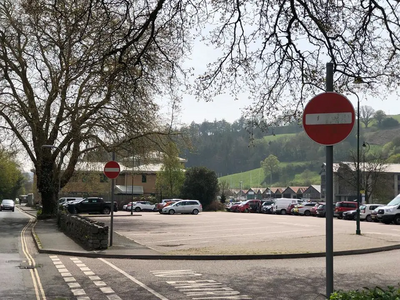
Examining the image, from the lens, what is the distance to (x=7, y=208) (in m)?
70.2

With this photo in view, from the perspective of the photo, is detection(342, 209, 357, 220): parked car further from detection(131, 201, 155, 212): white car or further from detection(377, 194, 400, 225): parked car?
detection(131, 201, 155, 212): white car

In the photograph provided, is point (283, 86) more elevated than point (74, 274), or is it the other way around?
point (283, 86)

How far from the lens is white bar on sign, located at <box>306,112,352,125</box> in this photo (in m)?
5.51

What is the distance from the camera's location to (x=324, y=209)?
5391 cm

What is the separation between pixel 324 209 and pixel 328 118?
164 feet

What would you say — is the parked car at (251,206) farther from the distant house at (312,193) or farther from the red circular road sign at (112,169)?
the distant house at (312,193)

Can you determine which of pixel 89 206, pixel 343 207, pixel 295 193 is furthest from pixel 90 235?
pixel 295 193

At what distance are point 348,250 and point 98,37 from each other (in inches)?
408

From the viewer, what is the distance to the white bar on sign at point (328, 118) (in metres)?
5.51

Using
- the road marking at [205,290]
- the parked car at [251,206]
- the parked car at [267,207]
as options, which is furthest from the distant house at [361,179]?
the road marking at [205,290]

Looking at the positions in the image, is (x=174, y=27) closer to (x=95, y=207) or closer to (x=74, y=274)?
(x=74, y=274)

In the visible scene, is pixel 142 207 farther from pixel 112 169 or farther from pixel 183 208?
pixel 112 169

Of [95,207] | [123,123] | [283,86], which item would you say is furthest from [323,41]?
[95,207]

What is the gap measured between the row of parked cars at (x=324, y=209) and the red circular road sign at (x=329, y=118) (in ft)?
114
